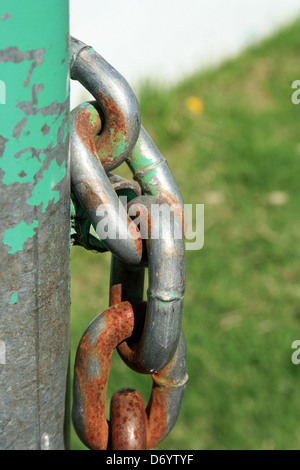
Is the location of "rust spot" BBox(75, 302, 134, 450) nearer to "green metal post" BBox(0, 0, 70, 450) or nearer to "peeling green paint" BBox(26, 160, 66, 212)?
"green metal post" BBox(0, 0, 70, 450)

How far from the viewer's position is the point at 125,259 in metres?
0.91

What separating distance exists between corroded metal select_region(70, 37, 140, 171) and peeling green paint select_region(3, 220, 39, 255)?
0.18 metres

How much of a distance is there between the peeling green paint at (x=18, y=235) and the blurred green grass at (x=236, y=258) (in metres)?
1.71

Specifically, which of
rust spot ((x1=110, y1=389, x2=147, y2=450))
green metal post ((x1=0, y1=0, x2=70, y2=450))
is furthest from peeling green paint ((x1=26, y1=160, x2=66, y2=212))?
rust spot ((x1=110, y1=389, x2=147, y2=450))

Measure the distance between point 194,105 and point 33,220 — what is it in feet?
11.0

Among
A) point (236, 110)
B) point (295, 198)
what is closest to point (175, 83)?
point (236, 110)

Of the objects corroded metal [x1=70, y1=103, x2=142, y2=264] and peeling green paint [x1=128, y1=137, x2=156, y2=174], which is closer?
corroded metal [x1=70, y1=103, x2=142, y2=264]

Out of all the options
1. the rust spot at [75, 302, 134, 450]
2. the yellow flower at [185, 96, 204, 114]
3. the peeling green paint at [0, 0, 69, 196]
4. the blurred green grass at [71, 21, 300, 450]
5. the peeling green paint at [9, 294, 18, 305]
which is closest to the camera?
the peeling green paint at [0, 0, 69, 196]

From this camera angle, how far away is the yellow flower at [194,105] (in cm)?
404

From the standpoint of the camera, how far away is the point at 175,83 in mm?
4160

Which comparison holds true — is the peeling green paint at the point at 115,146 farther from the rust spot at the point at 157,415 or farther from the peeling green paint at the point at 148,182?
the rust spot at the point at 157,415

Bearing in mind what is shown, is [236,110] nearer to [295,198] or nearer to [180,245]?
[295,198]

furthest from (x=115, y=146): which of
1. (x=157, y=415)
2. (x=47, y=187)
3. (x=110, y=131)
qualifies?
(x=157, y=415)

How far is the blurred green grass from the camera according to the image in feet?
8.13
